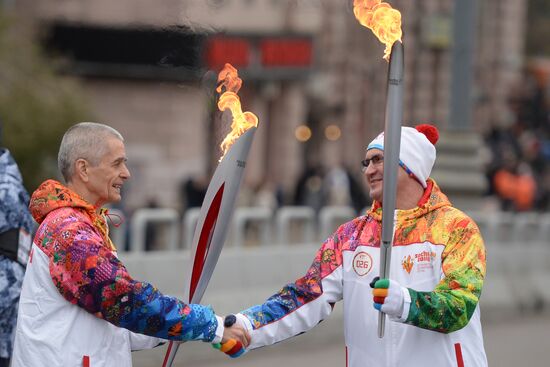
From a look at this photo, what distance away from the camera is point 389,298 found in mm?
4879

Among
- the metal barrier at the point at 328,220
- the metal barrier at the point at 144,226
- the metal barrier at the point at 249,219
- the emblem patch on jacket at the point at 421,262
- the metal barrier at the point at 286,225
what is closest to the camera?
the emblem patch on jacket at the point at 421,262

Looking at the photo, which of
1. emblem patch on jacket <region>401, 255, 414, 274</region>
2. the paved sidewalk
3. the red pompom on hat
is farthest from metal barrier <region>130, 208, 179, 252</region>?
emblem patch on jacket <region>401, 255, 414, 274</region>

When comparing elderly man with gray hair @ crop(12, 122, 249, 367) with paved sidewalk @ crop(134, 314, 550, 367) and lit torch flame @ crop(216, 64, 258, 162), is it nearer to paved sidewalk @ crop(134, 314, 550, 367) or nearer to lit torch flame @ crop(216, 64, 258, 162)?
lit torch flame @ crop(216, 64, 258, 162)

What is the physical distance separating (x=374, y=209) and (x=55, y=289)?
1.24 m

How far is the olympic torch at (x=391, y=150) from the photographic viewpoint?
5.04 meters

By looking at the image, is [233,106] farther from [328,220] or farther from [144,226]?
[328,220]

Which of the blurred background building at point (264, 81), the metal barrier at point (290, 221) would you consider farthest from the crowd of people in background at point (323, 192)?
the metal barrier at point (290, 221)

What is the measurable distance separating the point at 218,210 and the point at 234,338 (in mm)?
548

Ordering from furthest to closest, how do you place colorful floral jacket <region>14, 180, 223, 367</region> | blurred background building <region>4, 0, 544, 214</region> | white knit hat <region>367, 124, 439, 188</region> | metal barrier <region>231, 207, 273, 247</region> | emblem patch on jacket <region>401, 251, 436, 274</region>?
metal barrier <region>231, 207, 273, 247</region> → blurred background building <region>4, 0, 544, 214</region> → white knit hat <region>367, 124, 439, 188</region> → emblem patch on jacket <region>401, 251, 436, 274</region> → colorful floral jacket <region>14, 180, 223, 367</region>

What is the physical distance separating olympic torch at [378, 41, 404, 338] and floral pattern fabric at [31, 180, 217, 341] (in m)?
0.71

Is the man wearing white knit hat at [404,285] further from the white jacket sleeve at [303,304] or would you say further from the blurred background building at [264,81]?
the blurred background building at [264,81]

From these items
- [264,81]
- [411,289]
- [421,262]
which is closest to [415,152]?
[421,262]

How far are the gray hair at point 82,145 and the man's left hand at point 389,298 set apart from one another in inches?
44.1

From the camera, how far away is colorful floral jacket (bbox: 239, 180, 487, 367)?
500 cm
